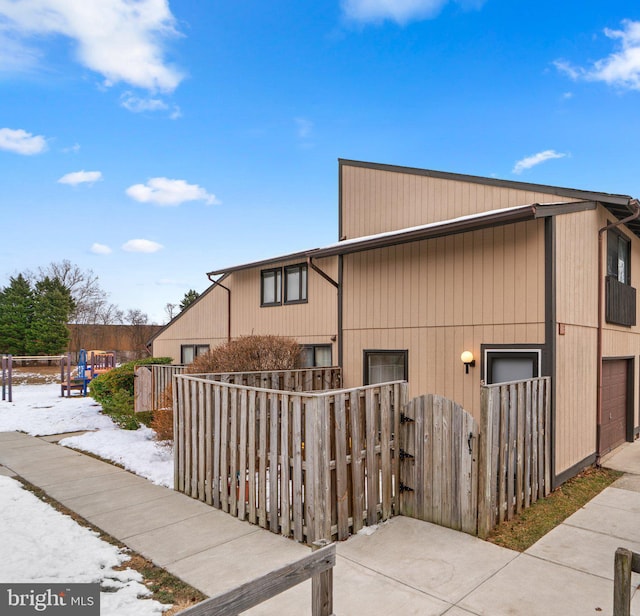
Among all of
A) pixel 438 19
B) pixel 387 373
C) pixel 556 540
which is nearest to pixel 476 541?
pixel 556 540

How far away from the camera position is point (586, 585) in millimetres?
3707

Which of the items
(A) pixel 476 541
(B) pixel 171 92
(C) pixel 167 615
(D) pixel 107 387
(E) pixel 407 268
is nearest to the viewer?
(C) pixel 167 615

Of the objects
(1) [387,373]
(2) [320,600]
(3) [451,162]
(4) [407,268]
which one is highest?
(3) [451,162]

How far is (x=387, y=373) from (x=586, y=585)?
5.26 metres

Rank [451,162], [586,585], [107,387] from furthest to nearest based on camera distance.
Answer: [451,162]
[107,387]
[586,585]

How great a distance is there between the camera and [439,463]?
495cm

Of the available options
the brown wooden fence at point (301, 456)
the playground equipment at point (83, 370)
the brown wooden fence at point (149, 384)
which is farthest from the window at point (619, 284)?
the playground equipment at point (83, 370)

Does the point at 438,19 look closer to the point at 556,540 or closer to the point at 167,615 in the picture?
the point at 556,540

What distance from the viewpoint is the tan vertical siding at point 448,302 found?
680cm

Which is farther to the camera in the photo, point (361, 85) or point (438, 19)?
point (361, 85)

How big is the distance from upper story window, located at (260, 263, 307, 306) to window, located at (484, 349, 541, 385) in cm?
516

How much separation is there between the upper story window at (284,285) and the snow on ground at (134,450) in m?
4.53

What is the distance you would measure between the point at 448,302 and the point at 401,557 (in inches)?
180

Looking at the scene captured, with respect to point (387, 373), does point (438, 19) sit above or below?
above
